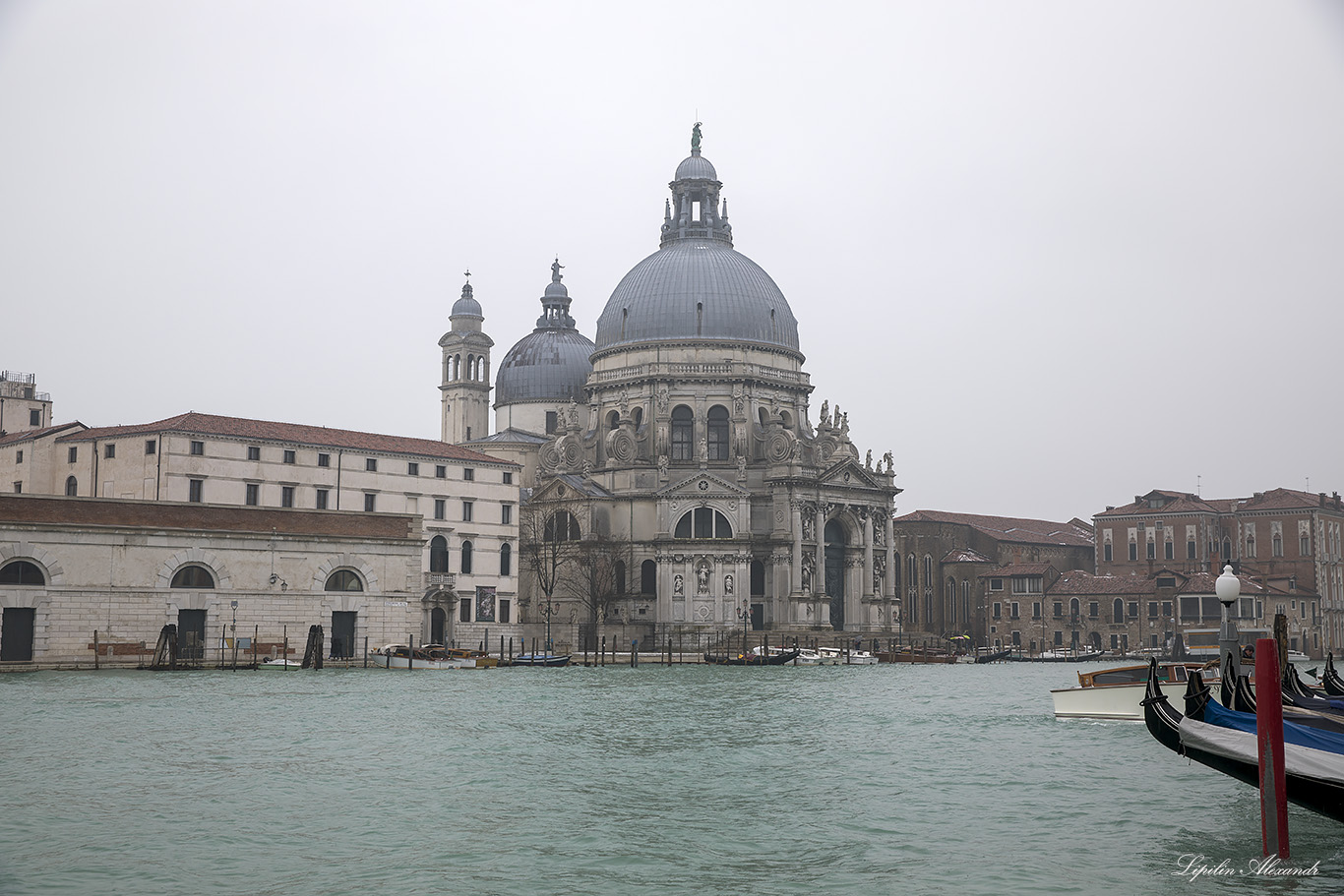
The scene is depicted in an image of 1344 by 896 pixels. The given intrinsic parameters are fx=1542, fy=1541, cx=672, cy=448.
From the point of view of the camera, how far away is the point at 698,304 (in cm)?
7819

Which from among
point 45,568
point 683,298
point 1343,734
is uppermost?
point 683,298

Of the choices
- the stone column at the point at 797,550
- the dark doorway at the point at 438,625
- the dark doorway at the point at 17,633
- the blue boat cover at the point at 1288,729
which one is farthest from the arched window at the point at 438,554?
the blue boat cover at the point at 1288,729

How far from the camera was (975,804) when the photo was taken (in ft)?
62.4

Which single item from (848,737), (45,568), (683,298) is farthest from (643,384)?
(848,737)

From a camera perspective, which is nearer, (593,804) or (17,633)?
(593,804)

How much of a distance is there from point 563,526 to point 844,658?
1647 centimetres

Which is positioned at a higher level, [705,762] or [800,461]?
[800,461]

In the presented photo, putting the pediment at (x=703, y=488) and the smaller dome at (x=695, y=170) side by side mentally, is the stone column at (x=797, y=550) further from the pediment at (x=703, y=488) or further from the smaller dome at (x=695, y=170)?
the smaller dome at (x=695, y=170)

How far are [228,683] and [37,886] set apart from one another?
24.7m

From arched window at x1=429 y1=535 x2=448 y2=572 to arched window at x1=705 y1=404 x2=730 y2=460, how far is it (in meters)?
19.2

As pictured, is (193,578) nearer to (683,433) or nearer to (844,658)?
(844,658)

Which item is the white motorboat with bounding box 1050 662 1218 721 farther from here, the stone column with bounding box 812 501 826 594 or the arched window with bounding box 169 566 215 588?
the stone column with bounding box 812 501 826 594

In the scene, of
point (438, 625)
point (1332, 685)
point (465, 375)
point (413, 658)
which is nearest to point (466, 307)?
point (465, 375)

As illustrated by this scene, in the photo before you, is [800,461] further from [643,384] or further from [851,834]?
[851,834]
